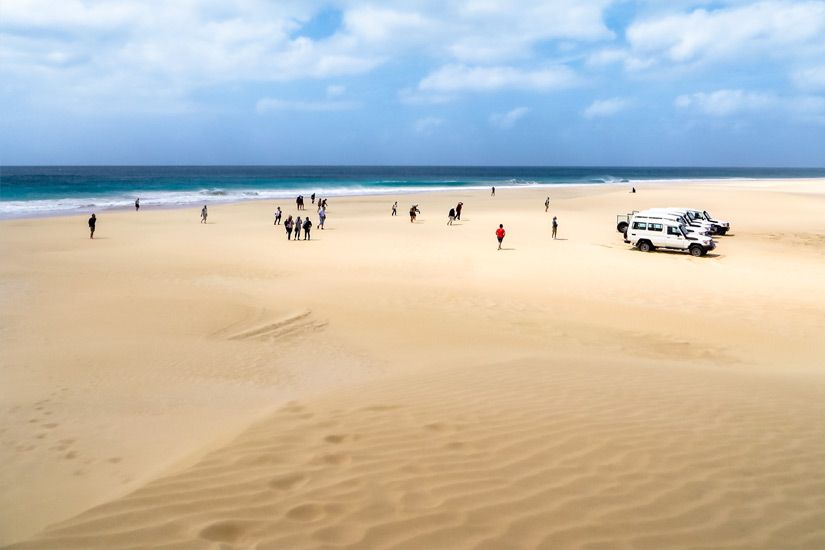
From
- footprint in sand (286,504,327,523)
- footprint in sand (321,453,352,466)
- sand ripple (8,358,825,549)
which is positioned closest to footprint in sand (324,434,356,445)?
sand ripple (8,358,825,549)

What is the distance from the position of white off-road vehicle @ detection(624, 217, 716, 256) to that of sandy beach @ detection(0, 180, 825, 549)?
426cm

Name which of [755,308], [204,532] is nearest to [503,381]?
[204,532]

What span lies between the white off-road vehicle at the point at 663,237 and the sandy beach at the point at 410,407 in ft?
14.0

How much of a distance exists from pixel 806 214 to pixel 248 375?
48375mm

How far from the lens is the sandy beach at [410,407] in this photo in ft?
15.3

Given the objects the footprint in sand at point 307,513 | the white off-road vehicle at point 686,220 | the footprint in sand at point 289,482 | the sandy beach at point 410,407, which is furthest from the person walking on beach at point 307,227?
the footprint in sand at point 307,513

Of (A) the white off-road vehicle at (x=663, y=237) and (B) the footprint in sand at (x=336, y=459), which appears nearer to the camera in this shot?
(B) the footprint in sand at (x=336, y=459)

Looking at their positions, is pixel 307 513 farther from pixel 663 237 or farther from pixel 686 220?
pixel 686 220

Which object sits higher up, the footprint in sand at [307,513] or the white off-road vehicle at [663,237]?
the white off-road vehicle at [663,237]

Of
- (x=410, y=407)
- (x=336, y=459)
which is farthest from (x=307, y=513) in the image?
(x=410, y=407)

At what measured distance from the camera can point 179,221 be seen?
41.4 meters

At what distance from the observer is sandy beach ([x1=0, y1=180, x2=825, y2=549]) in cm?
466

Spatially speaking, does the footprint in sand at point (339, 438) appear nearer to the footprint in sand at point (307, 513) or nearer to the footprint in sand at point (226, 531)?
the footprint in sand at point (307, 513)

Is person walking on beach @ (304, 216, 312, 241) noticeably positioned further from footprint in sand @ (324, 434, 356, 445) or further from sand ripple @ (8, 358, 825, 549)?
footprint in sand @ (324, 434, 356, 445)
